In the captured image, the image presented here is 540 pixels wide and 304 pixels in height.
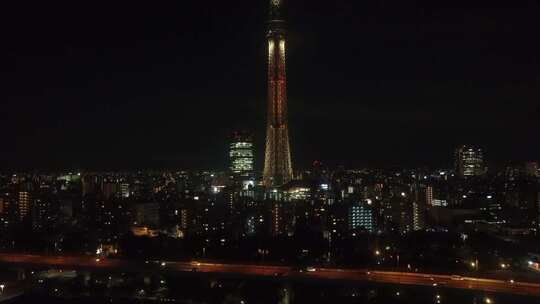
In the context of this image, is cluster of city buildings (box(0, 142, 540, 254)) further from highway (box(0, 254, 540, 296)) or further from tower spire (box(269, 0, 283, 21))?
tower spire (box(269, 0, 283, 21))

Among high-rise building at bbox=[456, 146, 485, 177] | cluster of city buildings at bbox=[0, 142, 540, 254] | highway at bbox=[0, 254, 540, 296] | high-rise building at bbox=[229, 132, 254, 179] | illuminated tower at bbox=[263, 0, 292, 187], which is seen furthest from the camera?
high-rise building at bbox=[456, 146, 485, 177]

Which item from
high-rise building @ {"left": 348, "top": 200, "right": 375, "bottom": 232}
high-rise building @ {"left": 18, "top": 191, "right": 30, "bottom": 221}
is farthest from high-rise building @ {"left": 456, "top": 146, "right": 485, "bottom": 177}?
high-rise building @ {"left": 18, "top": 191, "right": 30, "bottom": 221}

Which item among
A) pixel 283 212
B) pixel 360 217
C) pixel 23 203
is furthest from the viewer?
pixel 23 203

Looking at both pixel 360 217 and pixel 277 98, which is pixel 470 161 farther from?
pixel 360 217

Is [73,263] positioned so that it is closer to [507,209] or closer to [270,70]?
[270,70]

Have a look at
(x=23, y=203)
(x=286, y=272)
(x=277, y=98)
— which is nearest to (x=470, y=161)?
(x=277, y=98)

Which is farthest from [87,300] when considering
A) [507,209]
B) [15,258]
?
[507,209]

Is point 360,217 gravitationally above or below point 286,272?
above

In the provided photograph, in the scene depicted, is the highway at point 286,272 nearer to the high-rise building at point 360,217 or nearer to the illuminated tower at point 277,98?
the high-rise building at point 360,217
